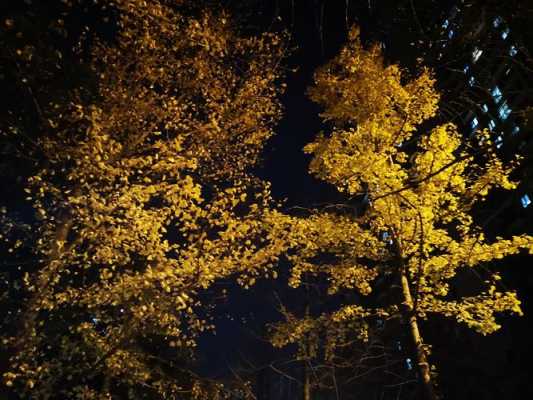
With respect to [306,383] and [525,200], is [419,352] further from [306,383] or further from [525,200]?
[525,200]

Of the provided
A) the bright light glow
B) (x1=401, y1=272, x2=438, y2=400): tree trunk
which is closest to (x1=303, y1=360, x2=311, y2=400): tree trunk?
(x1=401, y1=272, x2=438, y2=400): tree trunk

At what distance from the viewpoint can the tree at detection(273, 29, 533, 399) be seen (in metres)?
8.07

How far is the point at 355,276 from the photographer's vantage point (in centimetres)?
930

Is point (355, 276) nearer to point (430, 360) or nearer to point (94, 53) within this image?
point (94, 53)

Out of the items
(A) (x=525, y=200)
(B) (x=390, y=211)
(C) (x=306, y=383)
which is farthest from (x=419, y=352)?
(A) (x=525, y=200)

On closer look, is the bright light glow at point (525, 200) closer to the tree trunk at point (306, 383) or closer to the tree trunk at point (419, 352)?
the tree trunk at point (306, 383)

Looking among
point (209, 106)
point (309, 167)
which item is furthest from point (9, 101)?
point (309, 167)

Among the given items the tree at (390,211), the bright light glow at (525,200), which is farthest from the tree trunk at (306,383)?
the bright light glow at (525,200)

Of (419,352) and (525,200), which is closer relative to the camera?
(419,352)

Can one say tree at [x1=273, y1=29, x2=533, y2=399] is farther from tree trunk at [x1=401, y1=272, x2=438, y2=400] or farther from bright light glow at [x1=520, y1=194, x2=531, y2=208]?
bright light glow at [x1=520, y1=194, x2=531, y2=208]

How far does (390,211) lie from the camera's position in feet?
28.5

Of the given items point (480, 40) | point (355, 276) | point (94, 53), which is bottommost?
point (355, 276)

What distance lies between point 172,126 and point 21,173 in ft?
18.9

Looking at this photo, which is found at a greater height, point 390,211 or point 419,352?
point 390,211
